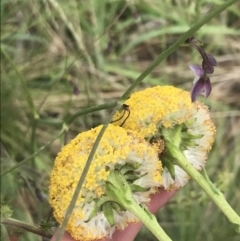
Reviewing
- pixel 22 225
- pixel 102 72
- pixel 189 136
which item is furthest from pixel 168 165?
pixel 102 72

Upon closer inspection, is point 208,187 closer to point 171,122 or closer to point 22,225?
point 171,122

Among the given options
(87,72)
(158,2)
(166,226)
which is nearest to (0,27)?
(87,72)

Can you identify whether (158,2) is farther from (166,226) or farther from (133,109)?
(133,109)

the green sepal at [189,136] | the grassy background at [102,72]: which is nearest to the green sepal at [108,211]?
the green sepal at [189,136]

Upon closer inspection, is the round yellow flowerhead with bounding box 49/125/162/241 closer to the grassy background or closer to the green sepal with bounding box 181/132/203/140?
the green sepal with bounding box 181/132/203/140

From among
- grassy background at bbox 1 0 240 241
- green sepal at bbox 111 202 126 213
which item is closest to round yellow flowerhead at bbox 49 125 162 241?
green sepal at bbox 111 202 126 213
